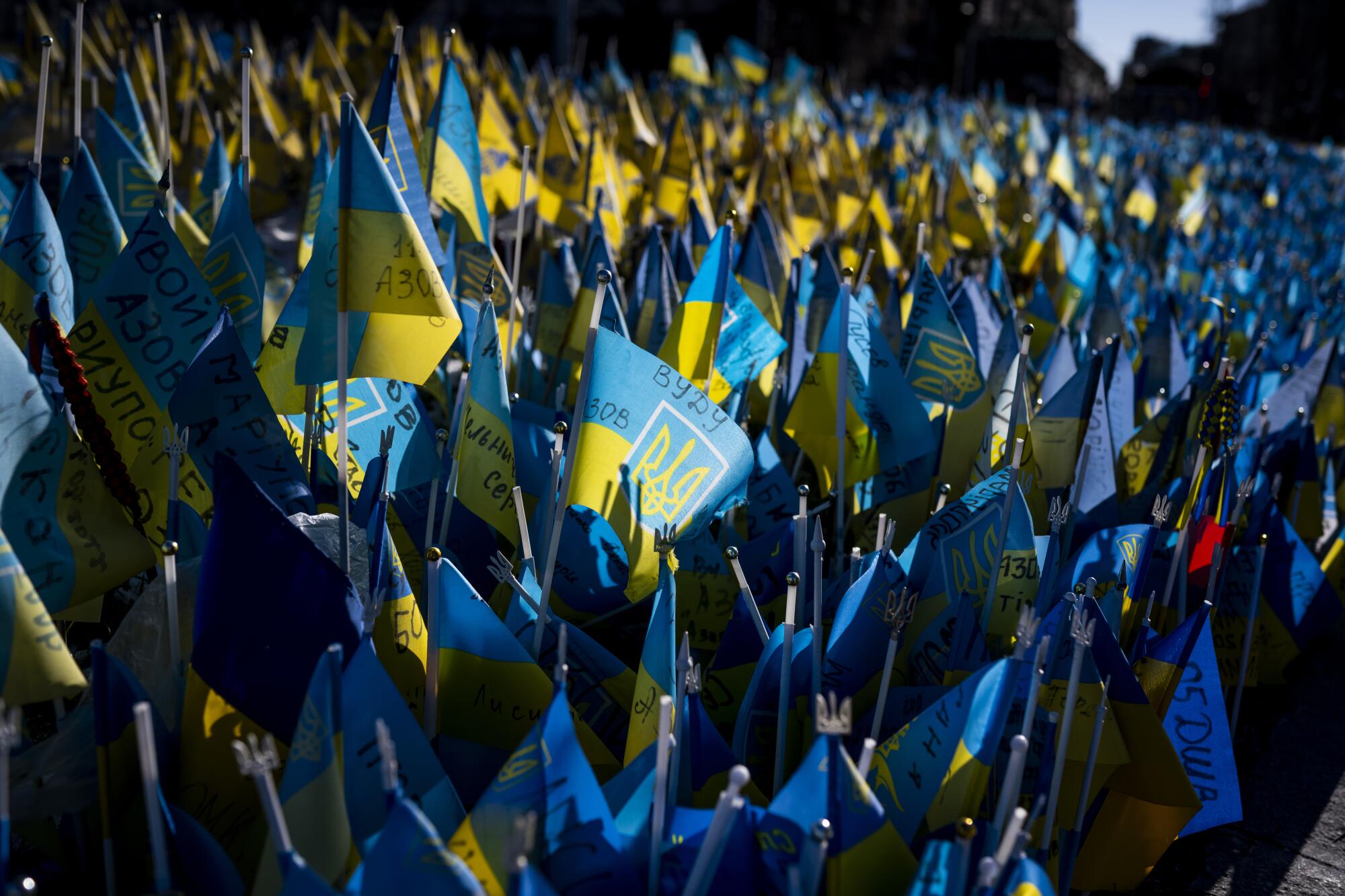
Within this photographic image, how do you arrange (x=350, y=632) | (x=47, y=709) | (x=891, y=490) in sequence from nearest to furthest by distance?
(x=350, y=632) → (x=47, y=709) → (x=891, y=490)

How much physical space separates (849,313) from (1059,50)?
25974 millimetres

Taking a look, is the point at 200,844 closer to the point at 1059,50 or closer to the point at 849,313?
the point at 849,313

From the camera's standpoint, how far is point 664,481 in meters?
2.05

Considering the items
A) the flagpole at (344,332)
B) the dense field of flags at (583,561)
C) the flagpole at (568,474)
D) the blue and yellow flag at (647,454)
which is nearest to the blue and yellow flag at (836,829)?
the dense field of flags at (583,561)

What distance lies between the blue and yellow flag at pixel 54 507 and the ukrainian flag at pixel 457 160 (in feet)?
5.40

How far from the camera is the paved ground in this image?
2.16 metres

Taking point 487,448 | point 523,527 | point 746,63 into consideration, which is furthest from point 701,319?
point 746,63

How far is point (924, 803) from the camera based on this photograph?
1.62 m

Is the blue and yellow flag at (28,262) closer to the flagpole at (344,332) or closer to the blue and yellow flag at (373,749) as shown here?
the flagpole at (344,332)

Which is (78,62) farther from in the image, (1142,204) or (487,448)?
(1142,204)

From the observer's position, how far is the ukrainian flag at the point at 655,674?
1707 mm

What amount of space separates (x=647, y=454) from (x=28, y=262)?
1413mm

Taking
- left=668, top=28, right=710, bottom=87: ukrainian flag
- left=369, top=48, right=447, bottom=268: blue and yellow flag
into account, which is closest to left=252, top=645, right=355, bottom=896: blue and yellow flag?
left=369, top=48, right=447, bottom=268: blue and yellow flag

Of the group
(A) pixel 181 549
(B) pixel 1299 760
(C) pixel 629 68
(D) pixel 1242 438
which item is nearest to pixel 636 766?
(A) pixel 181 549
